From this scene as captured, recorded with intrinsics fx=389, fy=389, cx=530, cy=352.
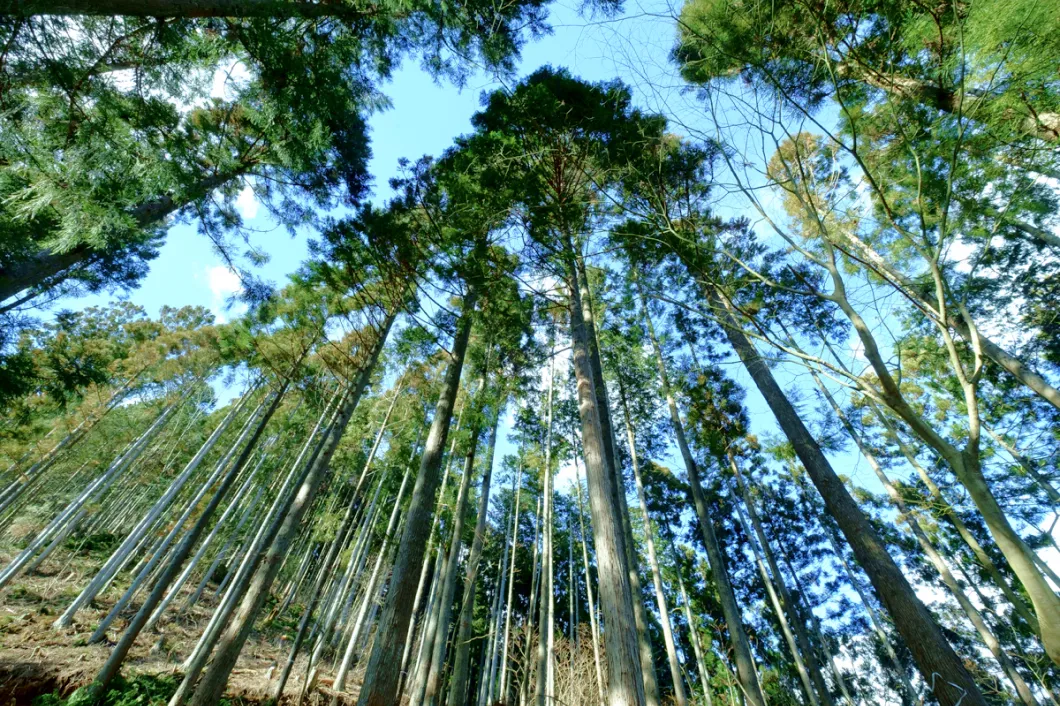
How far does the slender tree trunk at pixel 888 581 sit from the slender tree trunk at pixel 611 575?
1698 millimetres

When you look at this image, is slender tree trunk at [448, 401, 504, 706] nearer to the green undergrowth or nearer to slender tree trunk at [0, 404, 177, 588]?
the green undergrowth

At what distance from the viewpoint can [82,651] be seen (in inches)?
267

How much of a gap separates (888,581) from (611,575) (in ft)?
12.3

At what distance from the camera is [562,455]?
10.3 m

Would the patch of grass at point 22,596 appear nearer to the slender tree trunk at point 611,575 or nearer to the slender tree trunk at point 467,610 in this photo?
the slender tree trunk at point 467,610

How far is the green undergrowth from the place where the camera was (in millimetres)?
4796

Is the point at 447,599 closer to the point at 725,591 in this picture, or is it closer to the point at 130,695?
the point at 130,695

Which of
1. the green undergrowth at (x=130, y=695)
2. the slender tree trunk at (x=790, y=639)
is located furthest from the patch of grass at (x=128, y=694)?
the slender tree trunk at (x=790, y=639)

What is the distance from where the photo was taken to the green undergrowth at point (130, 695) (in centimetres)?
480

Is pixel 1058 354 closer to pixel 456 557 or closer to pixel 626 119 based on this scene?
pixel 626 119

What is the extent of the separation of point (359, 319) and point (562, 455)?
601 cm

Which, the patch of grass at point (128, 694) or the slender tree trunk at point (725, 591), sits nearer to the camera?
the patch of grass at point (128, 694)

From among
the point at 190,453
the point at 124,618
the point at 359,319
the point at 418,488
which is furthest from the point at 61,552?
the point at 418,488

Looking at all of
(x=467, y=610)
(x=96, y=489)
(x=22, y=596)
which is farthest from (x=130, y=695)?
(x=96, y=489)
